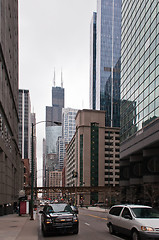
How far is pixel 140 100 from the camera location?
5841 centimetres

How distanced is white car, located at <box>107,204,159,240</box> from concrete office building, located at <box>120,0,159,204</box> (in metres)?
32.9

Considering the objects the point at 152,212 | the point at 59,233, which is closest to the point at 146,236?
the point at 152,212

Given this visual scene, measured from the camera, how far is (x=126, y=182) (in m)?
71.2

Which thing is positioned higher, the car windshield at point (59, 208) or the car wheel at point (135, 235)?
the car windshield at point (59, 208)

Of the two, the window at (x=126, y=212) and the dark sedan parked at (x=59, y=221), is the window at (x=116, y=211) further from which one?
the dark sedan parked at (x=59, y=221)

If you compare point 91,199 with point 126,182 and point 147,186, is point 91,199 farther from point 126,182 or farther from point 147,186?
point 147,186

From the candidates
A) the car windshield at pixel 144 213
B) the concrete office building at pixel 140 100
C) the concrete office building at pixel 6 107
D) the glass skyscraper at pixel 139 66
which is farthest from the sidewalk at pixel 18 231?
the glass skyscraper at pixel 139 66

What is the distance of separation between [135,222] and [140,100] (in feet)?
154

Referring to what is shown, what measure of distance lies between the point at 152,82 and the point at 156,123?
7868mm

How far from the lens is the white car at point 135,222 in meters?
12.2

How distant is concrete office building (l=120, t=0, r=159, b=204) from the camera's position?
51031 mm

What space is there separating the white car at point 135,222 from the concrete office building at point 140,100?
108 feet

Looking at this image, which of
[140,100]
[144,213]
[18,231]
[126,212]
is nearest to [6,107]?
[140,100]

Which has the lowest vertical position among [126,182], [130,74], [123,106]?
[126,182]
